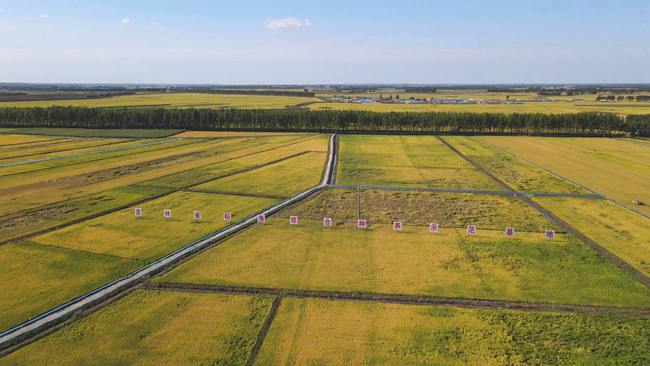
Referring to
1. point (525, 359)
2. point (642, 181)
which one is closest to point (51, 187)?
point (525, 359)

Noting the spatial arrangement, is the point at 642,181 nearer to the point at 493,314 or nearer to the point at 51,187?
the point at 493,314

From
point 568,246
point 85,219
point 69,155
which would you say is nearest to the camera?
point 568,246

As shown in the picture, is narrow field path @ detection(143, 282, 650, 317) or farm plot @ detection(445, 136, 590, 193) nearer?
narrow field path @ detection(143, 282, 650, 317)

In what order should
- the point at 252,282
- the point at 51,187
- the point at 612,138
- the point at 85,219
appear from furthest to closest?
the point at 612,138 < the point at 51,187 < the point at 85,219 < the point at 252,282

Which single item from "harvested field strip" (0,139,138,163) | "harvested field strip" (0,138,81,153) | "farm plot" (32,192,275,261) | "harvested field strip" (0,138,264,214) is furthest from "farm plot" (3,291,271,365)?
"harvested field strip" (0,138,81,153)

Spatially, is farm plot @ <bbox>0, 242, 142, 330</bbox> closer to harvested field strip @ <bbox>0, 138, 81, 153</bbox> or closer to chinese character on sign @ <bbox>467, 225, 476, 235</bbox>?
chinese character on sign @ <bbox>467, 225, 476, 235</bbox>

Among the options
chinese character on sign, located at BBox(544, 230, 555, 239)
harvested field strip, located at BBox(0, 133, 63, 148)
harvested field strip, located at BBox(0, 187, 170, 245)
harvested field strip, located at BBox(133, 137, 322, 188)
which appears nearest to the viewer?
chinese character on sign, located at BBox(544, 230, 555, 239)
